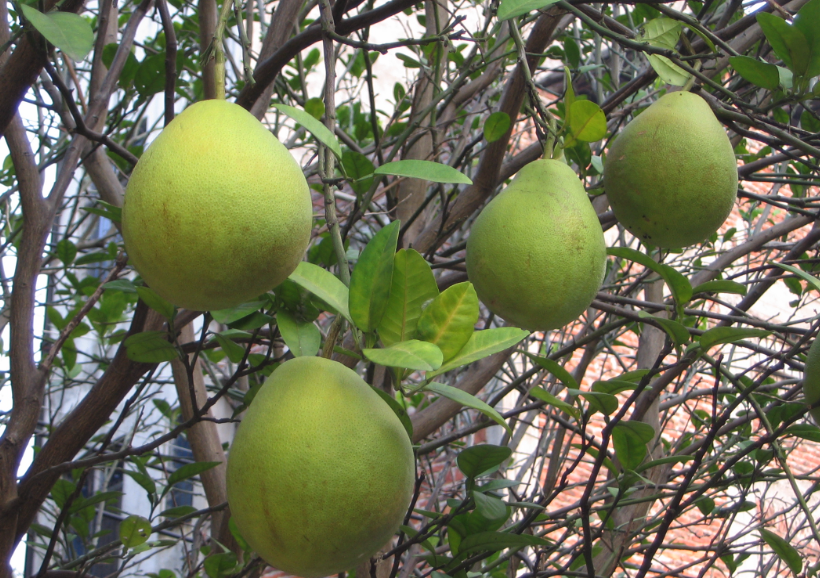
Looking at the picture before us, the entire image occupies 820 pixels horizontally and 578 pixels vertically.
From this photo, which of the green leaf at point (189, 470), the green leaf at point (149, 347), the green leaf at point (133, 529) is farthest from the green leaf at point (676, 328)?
the green leaf at point (133, 529)

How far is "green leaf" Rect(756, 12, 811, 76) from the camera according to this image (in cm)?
89

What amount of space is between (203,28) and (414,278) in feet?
4.00

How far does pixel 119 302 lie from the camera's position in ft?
7.30

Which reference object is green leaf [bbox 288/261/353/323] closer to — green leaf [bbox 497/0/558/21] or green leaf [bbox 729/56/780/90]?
green leaf [bbox 497/0/558/21]

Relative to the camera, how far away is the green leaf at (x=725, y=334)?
813 millimetres

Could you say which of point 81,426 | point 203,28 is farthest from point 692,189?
point 203,28

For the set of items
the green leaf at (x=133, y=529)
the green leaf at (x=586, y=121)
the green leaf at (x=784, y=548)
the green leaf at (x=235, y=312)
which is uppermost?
the green leaf at (x=586, y=121)

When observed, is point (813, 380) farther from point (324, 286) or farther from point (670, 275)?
point (324, 286)

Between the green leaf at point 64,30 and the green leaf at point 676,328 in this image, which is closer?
the green leaf at point 64,30

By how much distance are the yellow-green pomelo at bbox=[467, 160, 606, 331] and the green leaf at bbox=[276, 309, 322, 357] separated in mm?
182

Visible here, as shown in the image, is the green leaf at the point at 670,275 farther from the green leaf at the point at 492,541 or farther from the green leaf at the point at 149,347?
the green leaf at the point at 149,347

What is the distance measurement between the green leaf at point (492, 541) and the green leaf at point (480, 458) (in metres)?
0.09

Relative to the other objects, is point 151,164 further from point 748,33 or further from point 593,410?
point 748,33

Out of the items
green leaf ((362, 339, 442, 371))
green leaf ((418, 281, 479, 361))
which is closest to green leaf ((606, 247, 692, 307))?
green leaf ((418, 281, 479, 361))
